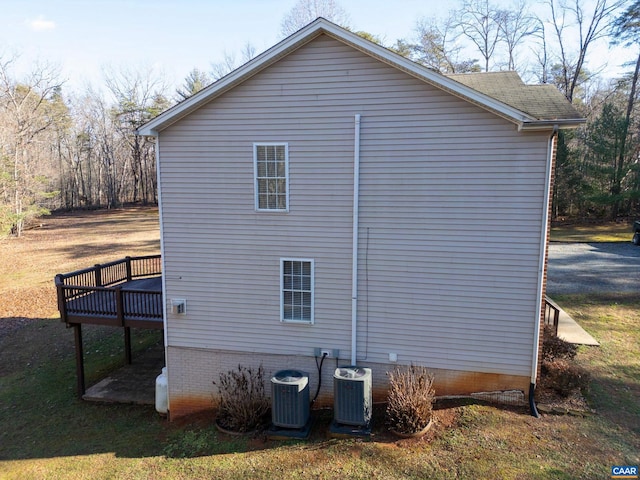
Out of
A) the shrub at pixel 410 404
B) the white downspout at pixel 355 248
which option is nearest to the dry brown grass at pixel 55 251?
the white downspout at pixel 355 248

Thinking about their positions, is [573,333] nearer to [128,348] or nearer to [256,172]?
[256,172]

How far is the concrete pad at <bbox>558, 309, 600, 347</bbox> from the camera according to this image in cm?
1099

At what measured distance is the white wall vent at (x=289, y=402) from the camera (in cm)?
773

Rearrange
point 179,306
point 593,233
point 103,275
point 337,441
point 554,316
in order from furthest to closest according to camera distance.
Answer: point 593,233 → point 103,275 → point 554,316 → point 179,306 → point 337,441

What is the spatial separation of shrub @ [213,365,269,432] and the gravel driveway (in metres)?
12.4

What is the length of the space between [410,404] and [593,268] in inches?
667

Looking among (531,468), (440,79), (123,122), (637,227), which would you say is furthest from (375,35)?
(123,122)

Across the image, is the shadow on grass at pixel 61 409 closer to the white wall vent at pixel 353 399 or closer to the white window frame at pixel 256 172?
the white wall vent at pixel 353 399

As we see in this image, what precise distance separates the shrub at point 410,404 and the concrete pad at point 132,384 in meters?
6.51

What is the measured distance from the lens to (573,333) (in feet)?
38.2

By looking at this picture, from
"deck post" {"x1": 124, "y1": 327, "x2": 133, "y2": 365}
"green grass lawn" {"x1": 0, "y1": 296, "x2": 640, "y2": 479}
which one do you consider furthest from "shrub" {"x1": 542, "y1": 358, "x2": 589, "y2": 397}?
"deck post" {"x1": 124, "y1": 327, "x2": 133, "y2": 365}

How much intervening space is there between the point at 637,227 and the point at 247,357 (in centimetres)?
2716

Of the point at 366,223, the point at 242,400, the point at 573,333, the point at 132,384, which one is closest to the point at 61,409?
the point at 132,384

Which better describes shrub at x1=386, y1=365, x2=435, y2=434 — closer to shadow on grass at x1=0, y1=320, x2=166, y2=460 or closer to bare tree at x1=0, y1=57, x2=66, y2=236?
shadow on grass at x1=0, y1=320, x2=166, y2=460
